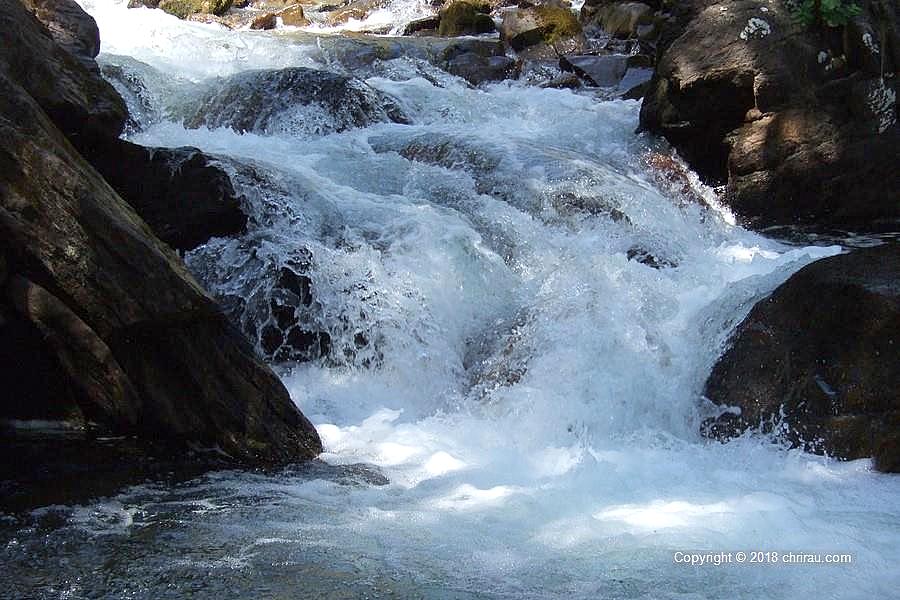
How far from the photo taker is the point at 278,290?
605 centimetres

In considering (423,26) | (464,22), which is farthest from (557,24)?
(423,26)

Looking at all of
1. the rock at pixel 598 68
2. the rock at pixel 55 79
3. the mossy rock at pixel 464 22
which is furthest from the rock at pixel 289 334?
the mossy rock at pixel 464 22

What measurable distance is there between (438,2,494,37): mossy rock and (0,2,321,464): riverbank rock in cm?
1276

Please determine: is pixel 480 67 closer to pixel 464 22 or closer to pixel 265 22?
pixel 464 22

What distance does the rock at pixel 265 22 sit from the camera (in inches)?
735

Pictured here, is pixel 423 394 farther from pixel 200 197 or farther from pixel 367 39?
pixel 367 39

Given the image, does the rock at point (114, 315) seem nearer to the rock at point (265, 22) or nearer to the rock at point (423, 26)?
the rock at point (423, 26)

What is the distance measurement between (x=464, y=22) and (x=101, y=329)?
1347cm

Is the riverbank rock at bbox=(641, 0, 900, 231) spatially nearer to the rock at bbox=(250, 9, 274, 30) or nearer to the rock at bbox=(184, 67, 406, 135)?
the rock at bbox=(184, 67, 406, 135)

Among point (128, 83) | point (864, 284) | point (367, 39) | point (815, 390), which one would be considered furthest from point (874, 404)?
point (367, 39)

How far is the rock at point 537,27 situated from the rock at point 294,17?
5073 mm

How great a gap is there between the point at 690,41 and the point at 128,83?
5.89 metres

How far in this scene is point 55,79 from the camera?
5.39 metres

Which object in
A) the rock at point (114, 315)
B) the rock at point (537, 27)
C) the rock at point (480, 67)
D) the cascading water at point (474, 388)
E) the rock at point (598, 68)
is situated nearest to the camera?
the cascading water at point (474, 388)
